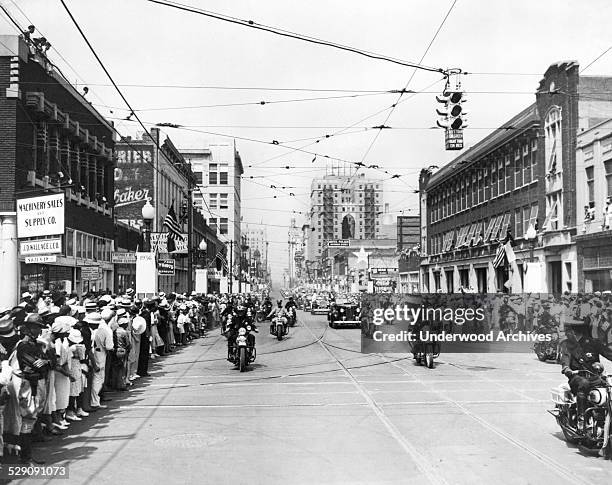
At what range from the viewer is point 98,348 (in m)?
13.5

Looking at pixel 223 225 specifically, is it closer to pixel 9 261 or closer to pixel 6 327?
pixel 9 261

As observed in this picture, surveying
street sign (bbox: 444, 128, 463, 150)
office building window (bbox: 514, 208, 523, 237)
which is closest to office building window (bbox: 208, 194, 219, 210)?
office building window (bbox: 514, 208, 523, 237)

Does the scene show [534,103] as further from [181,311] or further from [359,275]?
[359,275]

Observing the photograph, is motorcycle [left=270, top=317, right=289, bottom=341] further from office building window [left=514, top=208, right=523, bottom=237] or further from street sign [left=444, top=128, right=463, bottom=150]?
office building window [left=514, top=208, right=523, bottom=237]

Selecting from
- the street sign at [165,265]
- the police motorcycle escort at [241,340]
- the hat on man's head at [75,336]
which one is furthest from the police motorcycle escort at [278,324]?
the hat on man's head at [75,336]

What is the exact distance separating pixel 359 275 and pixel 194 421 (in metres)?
68.2

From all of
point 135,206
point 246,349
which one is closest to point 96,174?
point 246,349

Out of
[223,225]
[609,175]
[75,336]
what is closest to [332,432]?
[75,336]

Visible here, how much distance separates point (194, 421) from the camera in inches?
448

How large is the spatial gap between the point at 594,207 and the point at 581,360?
24.5 meters

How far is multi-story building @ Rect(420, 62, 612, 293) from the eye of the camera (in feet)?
115

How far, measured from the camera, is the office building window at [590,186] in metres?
32.7

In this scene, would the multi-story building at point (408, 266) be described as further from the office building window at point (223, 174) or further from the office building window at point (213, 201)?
the office building window at point (213, 201)

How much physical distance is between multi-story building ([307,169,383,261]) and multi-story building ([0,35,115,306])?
42347mm
